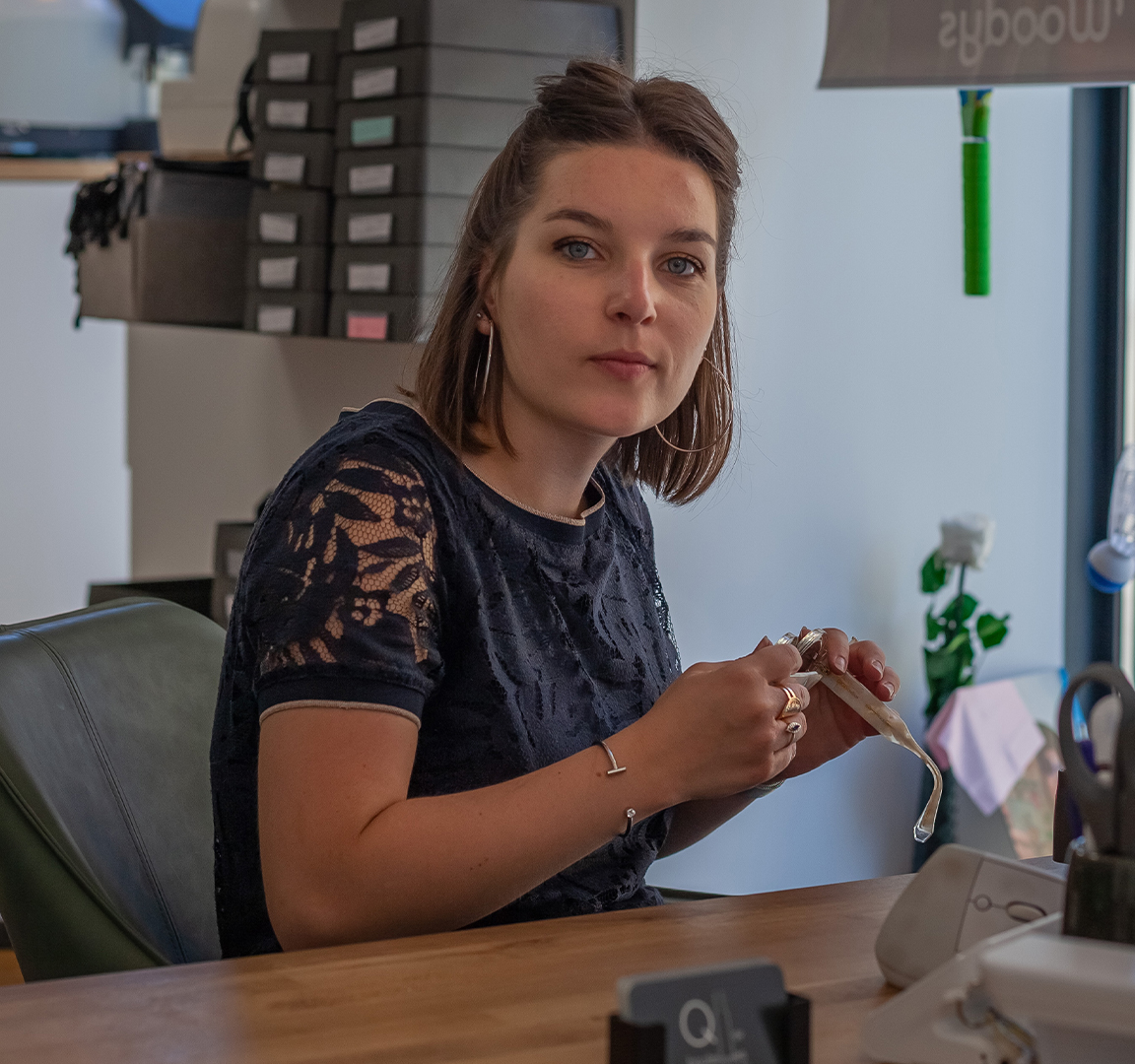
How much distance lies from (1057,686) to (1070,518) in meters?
0.35

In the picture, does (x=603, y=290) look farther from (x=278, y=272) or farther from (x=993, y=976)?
(x=278, y=272)

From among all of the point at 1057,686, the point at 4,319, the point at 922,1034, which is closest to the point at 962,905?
the point at 922,1034

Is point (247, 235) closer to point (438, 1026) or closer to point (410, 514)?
point (410, 514)

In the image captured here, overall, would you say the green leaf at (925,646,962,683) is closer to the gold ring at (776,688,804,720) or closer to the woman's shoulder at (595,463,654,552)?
the woman's shoulder at (595,463,654,552)

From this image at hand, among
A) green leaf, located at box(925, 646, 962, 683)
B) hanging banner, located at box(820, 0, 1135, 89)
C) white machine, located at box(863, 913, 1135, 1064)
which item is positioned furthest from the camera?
green leaf, located at box(925, 646, 962, 683)

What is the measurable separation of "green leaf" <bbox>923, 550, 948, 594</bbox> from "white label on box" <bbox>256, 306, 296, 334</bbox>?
4.07 ft

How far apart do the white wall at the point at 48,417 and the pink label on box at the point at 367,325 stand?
3.37 metres

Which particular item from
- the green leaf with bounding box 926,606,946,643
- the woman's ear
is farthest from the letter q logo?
the green leaf with bounding box 926,606,946,643

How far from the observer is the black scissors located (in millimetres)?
671

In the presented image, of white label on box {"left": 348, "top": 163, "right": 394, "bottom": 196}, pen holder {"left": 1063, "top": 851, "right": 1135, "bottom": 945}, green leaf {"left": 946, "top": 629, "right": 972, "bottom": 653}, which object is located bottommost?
green leaf {"left": 946, "top": 629, "right": 972, "bottom": 653}

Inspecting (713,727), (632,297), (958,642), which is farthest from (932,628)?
(713,727)

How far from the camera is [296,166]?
8.39ft

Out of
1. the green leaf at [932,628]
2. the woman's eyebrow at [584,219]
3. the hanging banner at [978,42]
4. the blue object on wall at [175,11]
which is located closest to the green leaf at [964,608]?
the green leaf at [932,628]

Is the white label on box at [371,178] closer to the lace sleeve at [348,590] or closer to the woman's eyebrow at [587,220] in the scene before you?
the woman's eyebrow at [587,220]
